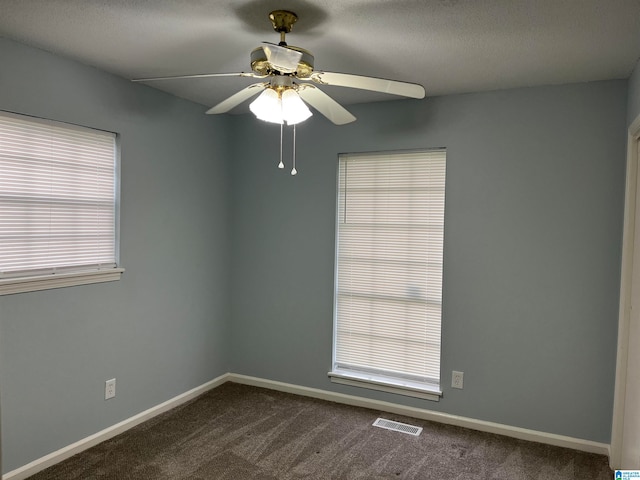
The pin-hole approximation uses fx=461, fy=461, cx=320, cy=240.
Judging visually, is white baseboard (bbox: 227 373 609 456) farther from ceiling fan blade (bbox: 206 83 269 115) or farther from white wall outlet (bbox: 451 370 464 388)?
ceiling fan blade (bbox: 206 83 269 115)

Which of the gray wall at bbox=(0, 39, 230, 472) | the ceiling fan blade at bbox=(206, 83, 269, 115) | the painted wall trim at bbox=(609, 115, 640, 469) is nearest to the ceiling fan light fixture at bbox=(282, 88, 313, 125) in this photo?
the ceiling fan blade at bbox=(206, 83, 269, 115)

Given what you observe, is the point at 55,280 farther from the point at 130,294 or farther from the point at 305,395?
the point at 305,395

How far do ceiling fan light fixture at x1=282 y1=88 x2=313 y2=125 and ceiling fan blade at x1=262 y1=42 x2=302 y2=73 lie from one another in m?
0.27

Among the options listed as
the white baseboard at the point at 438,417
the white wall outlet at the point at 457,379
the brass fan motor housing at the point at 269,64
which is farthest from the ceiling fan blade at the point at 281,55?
the white baseboard at the point at 438,417

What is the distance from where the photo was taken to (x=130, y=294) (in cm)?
317

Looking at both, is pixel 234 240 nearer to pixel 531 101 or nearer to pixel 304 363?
pixel 304 363

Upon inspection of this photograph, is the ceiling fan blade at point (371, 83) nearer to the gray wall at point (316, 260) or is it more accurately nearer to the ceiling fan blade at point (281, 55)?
the ceiling fan blade at point (281, 55)

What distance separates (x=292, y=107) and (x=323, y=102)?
30 centimetres

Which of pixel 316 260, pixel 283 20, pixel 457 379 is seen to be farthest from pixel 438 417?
pixel 283 20

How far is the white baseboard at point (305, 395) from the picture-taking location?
2697mm

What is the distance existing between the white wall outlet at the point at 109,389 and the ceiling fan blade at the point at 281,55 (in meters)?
2.40

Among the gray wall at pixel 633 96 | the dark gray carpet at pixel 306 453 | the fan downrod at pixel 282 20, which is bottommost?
the dark gray carpet at pixel 306 453

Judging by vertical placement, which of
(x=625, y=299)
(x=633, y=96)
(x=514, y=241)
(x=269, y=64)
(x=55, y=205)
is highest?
(x=633, y=96)

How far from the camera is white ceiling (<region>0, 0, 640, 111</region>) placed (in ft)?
6.46
